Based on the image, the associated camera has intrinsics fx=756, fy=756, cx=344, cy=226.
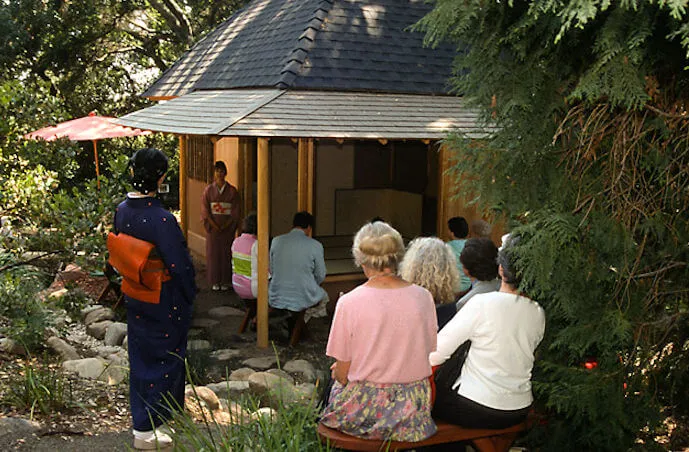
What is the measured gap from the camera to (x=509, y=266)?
13.1ft

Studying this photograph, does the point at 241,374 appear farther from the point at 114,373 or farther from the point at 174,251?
the point at 174,251

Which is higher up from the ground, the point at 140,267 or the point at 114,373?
the point at 140,267

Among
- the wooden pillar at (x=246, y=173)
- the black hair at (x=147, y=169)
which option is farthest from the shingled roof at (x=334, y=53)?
the black hair at (x=147, y=169)

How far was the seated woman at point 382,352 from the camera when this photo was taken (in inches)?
157

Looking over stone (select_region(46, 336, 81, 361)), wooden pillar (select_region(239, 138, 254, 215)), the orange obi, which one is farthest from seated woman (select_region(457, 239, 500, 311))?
Answer: wooden pillar (select_region(239, 138, 254, 215))

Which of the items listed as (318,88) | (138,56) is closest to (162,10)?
(138,56)

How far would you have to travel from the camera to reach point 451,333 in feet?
13.6

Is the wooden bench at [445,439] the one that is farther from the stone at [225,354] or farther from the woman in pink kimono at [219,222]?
the woman in pink kimono at [219,222]

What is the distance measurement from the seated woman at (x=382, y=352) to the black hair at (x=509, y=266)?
44 centimetres

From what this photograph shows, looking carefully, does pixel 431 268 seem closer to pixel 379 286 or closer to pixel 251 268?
pixel 379 286

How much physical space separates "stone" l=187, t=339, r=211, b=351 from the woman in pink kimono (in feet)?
9.24

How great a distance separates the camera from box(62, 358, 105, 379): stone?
650cm

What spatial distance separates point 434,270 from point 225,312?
548 cm

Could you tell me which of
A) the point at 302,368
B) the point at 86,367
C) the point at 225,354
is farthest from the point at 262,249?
the point at 86,367
